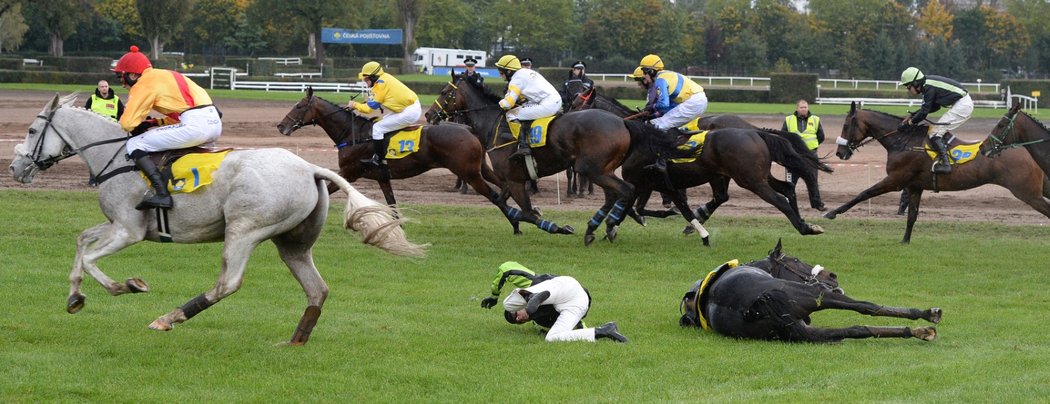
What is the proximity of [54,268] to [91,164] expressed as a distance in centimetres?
346

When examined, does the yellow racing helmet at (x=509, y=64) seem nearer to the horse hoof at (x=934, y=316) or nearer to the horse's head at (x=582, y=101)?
the horse's head at (x=582, y=101)

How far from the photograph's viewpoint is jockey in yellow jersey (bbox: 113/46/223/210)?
8.80 meters

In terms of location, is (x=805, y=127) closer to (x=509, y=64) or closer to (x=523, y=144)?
(x=509, y=64)

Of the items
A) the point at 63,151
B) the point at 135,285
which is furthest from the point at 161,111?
the point at 135,285

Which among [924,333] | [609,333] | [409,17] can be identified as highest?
[409,17]

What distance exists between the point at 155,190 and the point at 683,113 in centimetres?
876

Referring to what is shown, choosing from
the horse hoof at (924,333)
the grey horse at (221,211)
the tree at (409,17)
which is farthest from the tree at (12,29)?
the horse hoof at (924,333)

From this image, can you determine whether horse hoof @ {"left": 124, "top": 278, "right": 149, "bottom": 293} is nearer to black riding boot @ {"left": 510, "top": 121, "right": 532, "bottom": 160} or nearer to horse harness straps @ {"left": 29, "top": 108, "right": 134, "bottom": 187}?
horse harness straps @ {"left": 29, "top": 108, "right": 134, "bottom": 187}

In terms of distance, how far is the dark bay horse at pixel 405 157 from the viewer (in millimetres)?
16312

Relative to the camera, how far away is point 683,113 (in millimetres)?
16141

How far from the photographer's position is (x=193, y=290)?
11.3 metres

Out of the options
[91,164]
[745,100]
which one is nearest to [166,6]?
[745,100]

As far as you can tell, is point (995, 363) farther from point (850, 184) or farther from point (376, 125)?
point (850, 184)

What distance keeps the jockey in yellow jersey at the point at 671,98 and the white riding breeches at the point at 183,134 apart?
7.90 meters
